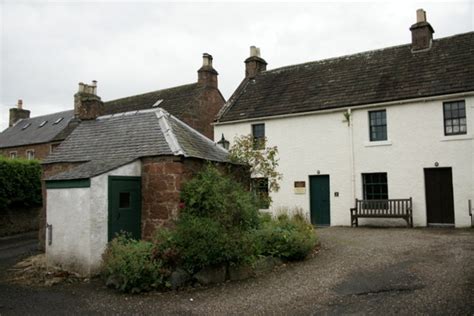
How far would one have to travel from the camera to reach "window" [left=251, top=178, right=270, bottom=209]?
12.5 m

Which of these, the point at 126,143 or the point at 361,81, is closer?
the point at 126,143

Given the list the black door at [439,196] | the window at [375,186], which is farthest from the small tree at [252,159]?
the black door at [439,196]

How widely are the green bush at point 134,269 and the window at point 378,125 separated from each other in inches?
483

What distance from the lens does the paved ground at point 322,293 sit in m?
6.70

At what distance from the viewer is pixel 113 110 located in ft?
100

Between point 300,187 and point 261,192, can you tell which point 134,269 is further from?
point 300,187

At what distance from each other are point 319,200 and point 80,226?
1192cm

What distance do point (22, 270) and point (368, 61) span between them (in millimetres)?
17305

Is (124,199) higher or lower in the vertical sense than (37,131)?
lower

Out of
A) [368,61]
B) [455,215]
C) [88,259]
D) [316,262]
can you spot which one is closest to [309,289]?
[316,262]

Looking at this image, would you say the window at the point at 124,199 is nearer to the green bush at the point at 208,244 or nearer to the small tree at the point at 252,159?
the green bush at the point at 208,244

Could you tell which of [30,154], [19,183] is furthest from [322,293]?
[30,154]

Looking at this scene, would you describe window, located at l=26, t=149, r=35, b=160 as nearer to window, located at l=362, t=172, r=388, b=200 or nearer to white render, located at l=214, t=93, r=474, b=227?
white render, located at l=214, t=93, r=474, b=227

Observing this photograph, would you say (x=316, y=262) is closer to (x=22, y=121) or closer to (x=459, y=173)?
(x=459, y=173)
